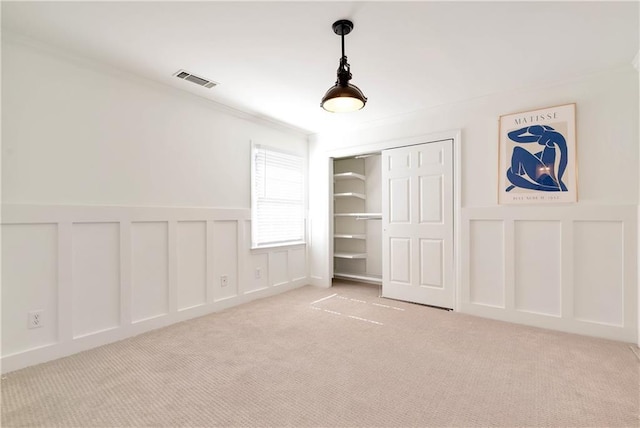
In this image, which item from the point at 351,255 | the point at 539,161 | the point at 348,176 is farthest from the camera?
the point at 348,176

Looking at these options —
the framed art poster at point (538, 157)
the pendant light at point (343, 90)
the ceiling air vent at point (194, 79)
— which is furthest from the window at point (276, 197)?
the framed art poster at point (538, 157)

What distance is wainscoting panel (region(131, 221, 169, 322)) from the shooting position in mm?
2969

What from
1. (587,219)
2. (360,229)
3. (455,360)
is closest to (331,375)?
(455,360)

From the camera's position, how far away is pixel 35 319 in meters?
2.39

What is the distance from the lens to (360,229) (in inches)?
218

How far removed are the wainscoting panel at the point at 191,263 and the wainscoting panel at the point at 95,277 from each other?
1.97ft

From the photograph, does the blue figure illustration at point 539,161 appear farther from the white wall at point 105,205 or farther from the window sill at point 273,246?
the white wall at point 105,205

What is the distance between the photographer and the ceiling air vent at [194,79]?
116 inches

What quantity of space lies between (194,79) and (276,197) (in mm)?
1907

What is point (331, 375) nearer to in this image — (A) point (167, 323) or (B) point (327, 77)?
(A) point (167, 323)

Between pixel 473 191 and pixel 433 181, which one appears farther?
pixel 433 181

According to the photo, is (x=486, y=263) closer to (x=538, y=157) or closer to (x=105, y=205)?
(x=538, y=157)

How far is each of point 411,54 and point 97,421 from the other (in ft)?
10.9

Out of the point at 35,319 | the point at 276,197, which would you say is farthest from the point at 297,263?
the point at 35,319
